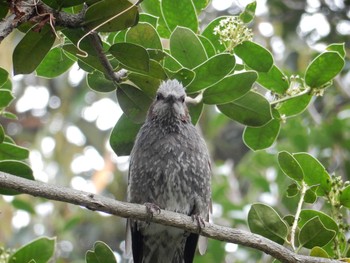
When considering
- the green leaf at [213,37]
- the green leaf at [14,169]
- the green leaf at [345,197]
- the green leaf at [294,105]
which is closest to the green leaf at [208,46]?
the green leaf at [213,37]

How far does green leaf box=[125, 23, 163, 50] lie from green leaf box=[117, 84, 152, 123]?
0.22 meters

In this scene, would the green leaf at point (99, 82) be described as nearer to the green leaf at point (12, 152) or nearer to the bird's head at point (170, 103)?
the bird's head at point (170, 103)

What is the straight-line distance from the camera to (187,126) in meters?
3.86

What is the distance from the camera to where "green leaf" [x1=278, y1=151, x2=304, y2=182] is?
2859mm

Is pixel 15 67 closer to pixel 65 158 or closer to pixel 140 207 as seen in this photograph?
pixel 140 207

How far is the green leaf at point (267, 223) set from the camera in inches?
111

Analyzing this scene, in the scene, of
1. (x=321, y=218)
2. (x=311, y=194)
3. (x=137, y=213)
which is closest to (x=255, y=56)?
(x=311, y=194)

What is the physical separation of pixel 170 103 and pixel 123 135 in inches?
21.3

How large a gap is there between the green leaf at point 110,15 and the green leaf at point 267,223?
93 centimetres

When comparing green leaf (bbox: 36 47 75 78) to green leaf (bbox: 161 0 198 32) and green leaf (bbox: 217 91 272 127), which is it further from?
green leaf (bbox: 217 91 272 127)

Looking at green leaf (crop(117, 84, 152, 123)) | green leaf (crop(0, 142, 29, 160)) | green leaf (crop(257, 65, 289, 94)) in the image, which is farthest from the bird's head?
green leaf (crop(0, 142, 29, 160))

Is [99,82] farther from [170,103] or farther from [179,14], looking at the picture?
[170,103]

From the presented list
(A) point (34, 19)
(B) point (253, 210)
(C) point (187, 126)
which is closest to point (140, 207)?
(B) point (253, 210)

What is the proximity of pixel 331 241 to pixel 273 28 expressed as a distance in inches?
185
